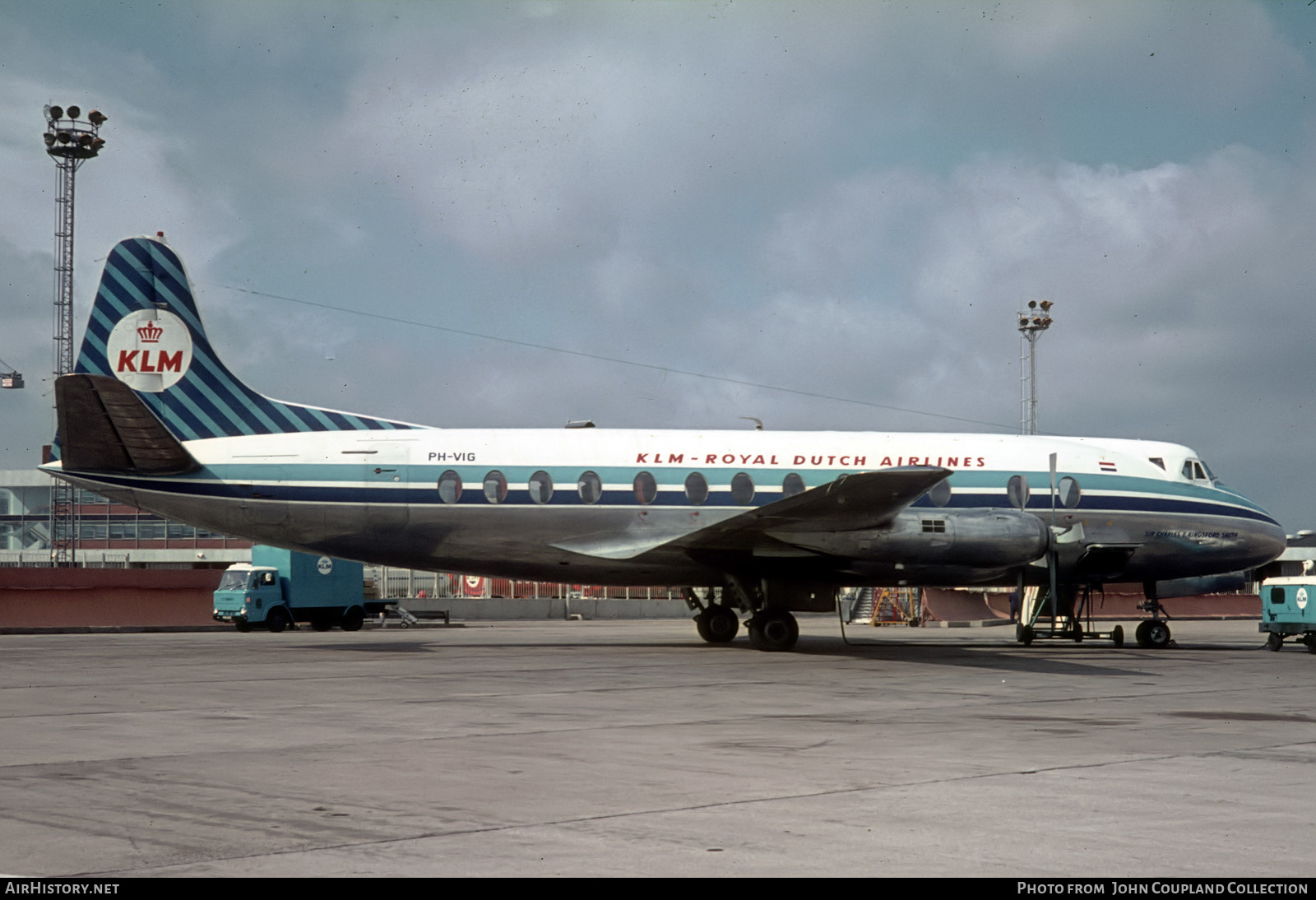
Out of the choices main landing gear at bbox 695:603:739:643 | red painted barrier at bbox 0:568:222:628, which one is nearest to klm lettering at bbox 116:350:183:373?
main landing gear at bbox 695:603:739:643

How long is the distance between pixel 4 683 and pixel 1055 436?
20661 millimetres

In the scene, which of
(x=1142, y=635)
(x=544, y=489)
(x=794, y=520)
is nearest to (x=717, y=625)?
(x=544, y=489)

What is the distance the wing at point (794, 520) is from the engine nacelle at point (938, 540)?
0.24 m

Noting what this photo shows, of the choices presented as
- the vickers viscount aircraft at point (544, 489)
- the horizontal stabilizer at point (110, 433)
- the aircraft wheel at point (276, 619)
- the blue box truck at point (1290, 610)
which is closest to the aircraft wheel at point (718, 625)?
the vickers viscount aircraft at point (544, 489)

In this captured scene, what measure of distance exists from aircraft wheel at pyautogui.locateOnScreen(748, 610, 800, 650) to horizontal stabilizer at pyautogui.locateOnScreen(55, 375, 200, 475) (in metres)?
11.1

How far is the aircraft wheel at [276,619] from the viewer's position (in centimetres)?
3466

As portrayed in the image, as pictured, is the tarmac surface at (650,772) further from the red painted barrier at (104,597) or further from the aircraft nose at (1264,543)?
the red painted barrier at (104,597)

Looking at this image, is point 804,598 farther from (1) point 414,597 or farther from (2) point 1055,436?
(1) point 414,597

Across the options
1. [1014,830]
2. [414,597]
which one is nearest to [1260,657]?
[1014,830]

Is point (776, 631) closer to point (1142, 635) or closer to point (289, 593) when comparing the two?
point (1142, 635)

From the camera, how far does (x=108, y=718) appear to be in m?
11.9

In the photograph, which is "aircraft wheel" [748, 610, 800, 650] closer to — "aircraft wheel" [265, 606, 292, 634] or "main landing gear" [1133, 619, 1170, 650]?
"main landing gear" [1133, 619, 1170, 650]

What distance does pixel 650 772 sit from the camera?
28.8ft

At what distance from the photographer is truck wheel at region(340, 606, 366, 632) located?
3650 centimetres
